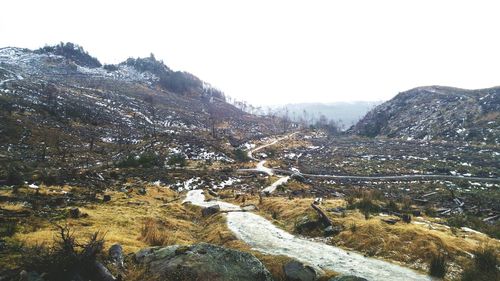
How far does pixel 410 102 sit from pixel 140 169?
556 ft

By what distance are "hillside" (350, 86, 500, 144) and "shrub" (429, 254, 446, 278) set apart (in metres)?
117

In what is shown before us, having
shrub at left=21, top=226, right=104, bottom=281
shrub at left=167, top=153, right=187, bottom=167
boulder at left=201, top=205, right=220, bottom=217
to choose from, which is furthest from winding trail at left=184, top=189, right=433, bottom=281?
shrub at left=167, top=153, right=187, bottom=167

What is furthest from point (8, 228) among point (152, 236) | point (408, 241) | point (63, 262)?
point (408, 241)

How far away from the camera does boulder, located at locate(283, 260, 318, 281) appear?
643 inches

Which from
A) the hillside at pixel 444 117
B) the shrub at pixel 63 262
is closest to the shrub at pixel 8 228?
the shrub at pixel 63 262

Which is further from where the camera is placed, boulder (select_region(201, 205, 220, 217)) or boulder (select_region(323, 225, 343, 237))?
boulder (select_region(201, 205, 220, 217))

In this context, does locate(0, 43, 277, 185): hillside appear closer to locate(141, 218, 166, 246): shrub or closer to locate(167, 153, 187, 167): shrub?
locate(167, 153, 187, 167): shrub

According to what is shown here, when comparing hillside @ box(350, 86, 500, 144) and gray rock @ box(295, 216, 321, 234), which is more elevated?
hillside @ box(350, 86, 500, 144)

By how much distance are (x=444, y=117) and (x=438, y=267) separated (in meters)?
156

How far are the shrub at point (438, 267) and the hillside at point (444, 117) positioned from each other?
117 m

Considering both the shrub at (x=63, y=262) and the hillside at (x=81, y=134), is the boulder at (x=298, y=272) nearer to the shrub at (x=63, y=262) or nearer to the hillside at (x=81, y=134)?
the shrub at (x=63, y=262)

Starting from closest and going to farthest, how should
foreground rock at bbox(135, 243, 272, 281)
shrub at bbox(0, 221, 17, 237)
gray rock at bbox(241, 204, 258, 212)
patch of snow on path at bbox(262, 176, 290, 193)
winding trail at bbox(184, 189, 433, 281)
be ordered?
foreground rock at bbox(135, 243, 272, 281) < shrub at bbox(0, 221, 17, 237) < winding trail at bbox(184, 189, 433, 281) < gray rock at bbox(241, 204, 258, 212) < patch of snow on path at bbox(262, 176, 290, 193)

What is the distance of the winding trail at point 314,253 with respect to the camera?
18.1m

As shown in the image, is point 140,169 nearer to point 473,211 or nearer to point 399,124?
point 473,211
